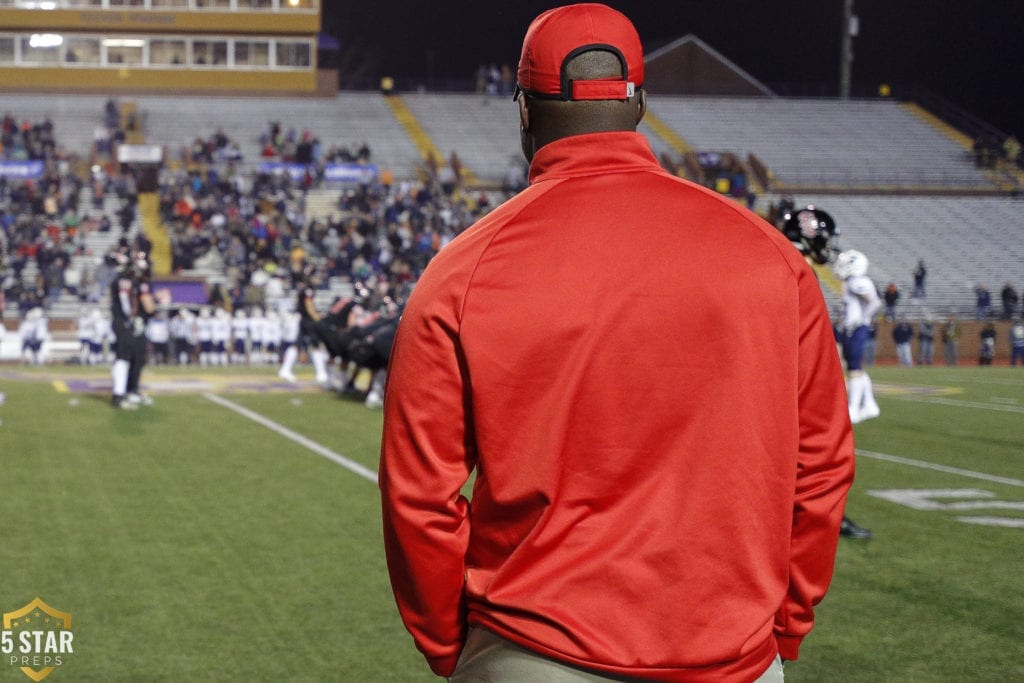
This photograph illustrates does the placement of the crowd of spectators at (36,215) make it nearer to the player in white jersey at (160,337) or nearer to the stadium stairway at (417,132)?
the player in white jersey at (160,337)

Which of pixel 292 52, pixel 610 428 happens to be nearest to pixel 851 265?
pixel 610 428

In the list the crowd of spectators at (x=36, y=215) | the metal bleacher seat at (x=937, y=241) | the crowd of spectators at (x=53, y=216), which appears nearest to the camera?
the crowd of spectators at (x=36, y=215)

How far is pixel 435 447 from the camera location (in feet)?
6.24

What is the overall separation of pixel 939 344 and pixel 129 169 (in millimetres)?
21420

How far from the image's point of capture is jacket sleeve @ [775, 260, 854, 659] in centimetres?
196

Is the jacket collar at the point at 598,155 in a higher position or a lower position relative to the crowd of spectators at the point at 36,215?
higher

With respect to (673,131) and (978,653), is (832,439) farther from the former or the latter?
(673,131)

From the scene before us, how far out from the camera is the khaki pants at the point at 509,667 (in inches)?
72.2

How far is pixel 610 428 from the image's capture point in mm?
1844

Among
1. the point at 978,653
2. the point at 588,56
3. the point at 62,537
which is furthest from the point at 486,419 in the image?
the point at 62,537

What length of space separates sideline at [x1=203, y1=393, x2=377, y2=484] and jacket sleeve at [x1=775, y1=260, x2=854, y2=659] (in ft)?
24.5

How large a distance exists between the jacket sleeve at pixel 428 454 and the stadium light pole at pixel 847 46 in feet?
154

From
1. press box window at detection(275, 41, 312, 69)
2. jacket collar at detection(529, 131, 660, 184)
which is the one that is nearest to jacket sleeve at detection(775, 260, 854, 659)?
jacket collar at detection(529, 131, 660, 184)

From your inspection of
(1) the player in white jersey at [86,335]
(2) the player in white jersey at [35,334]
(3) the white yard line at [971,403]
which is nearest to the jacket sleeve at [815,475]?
(3) the white yard line at [971,403]
